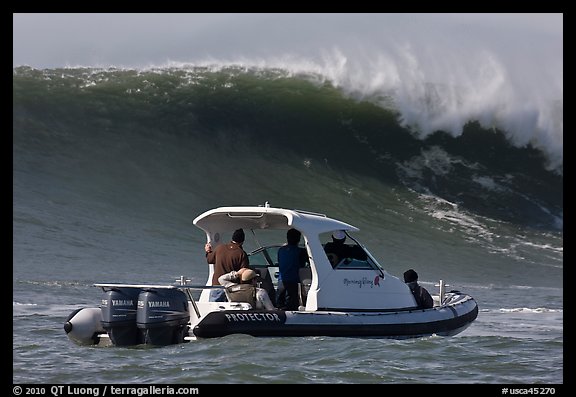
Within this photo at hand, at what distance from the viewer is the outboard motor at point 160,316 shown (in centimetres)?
1298

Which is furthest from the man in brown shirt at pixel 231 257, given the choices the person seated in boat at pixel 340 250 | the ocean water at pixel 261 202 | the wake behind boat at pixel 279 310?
the person seated in boat at pixel 340 250

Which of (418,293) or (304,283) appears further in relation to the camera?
(418,293)

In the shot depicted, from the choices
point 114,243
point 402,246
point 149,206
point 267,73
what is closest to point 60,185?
point 149,206

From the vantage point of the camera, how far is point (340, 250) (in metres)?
14.6

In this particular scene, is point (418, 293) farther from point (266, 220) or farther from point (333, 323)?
point (266, 220)

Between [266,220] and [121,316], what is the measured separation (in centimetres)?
296

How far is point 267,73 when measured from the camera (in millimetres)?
40750

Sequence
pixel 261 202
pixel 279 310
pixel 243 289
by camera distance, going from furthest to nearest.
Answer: pixel 261 202, pixel 243 289, pixel 279 310

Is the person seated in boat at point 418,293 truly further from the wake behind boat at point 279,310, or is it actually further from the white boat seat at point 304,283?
the white boat seat at point 304,283

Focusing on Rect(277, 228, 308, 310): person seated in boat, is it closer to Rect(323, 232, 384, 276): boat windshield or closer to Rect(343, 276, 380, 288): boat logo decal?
Rect(323, 232, 384, 276): boat windshield

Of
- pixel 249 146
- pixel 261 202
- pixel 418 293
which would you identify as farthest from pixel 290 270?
pixel 249 146

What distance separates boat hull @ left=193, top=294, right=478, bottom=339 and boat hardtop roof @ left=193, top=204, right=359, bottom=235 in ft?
3.97

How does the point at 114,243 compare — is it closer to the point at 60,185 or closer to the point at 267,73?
the point at 60,185

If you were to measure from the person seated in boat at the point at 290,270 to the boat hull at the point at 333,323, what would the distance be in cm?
72
